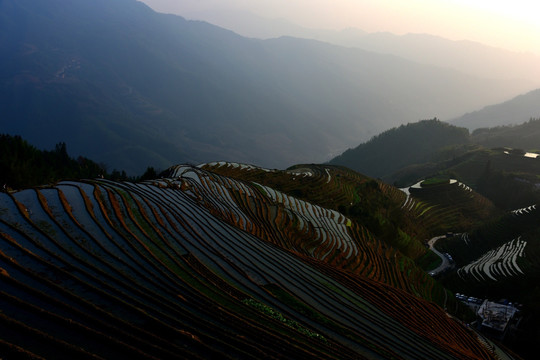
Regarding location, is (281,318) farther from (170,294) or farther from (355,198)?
(355,198)

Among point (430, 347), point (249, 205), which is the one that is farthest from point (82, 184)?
point (430, 347)

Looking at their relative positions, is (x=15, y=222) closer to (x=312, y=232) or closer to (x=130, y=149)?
(x=312, y=232)

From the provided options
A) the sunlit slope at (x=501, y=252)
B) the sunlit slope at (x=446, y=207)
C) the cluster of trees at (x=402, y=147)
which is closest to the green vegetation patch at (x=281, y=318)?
the sunlit slope at (x=501, y=252)

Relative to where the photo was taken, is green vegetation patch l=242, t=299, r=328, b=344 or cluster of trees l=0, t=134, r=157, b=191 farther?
cluster of trees l=0, t=134, r=157, b=191

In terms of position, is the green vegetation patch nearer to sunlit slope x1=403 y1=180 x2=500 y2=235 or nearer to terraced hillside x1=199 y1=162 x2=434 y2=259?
terraced hillside x1=199 y1=162 x2=434 y2=259

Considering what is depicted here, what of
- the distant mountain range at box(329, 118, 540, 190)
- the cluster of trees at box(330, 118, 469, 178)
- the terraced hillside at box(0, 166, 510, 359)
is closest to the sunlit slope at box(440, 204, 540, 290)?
the terraced hillside at box(0, 166, 510, 359)

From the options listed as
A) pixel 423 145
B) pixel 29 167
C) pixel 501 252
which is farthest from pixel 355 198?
pixel 423 145

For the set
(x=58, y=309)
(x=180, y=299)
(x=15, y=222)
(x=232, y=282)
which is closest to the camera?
(x=58, y=309)

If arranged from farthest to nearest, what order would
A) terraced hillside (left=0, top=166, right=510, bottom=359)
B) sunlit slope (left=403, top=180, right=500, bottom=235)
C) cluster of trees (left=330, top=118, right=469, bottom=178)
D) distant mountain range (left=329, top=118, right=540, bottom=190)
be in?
cluster of trees (left=330, top=118, right=469, bottom=178), distant mountain range (left=329, top=118, right=540, bottom=190), sunlit slope (left=403, top=180, right=500, bottom=235), terraced hillside (left=0, top=166, right=510, bottom=359)
